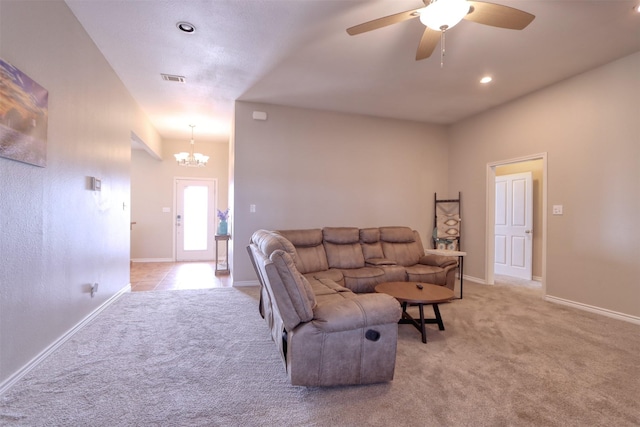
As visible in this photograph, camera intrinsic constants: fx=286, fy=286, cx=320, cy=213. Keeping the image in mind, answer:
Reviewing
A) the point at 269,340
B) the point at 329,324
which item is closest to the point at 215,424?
the point at 329,324

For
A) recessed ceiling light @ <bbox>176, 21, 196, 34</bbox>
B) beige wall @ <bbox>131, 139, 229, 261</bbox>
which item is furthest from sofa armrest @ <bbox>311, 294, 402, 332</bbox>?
beige wall @ <bbox>131, 139, 229, 261</bbox>

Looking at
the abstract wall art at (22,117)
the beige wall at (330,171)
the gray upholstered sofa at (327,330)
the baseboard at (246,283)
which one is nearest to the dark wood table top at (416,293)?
the gray upholstered sofa at (327,330)

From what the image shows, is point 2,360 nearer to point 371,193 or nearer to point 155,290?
point 155,290

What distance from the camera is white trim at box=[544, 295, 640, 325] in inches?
121

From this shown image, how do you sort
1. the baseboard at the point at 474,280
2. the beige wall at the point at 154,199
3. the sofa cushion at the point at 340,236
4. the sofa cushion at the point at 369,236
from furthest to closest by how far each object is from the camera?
the beige wall at the point at 154,199 → the baseboard at the point at 474,280 → the sofa cushion at the point at 369,236 → the sofa cushion at the point at 340,236

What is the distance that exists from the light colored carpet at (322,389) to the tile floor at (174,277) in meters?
1.46

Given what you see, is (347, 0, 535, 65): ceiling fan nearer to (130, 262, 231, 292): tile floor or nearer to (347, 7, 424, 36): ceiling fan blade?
(347, 7, 424, 36): ceiling fan blade

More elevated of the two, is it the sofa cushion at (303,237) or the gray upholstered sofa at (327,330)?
the sofa cushion at (303,237)

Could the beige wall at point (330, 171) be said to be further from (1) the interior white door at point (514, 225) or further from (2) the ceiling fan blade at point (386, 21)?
(2) the ceiling fan blade at point (386, 21)

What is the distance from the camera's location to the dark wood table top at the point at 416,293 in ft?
8.40

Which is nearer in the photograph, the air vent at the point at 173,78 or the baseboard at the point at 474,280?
the air vent at the point at 173,78

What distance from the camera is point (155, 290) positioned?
13.8ft

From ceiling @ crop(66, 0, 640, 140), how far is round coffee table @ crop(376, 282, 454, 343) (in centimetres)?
250

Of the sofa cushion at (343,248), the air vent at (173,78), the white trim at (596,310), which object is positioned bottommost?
the white trim at (596,310)
